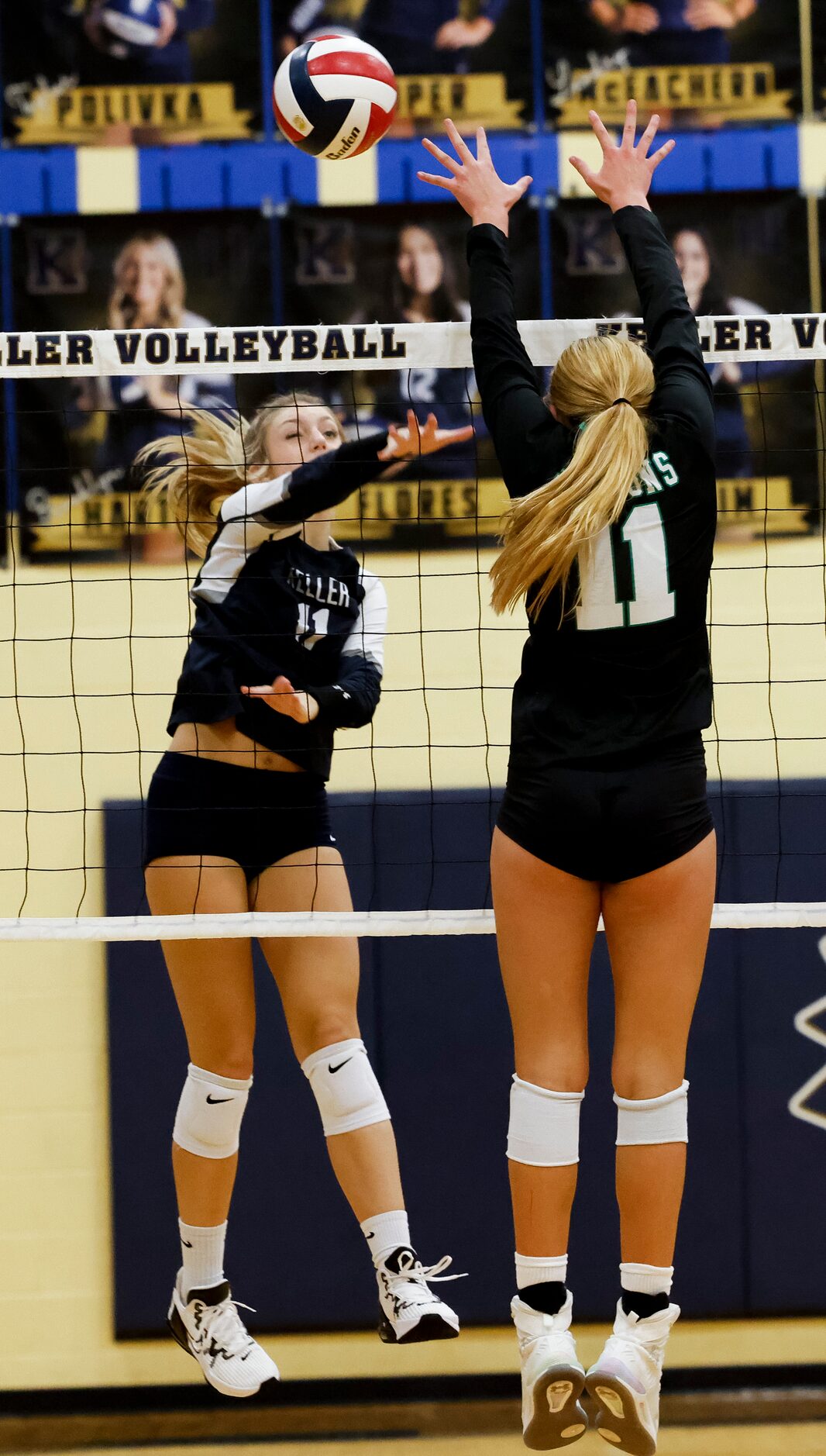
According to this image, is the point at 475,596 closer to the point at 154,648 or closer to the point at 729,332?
the point at 154,648

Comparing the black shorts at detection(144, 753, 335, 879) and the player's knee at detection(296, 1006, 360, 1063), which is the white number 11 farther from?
the player's knee at detection(296, 1006, 360, 1063)

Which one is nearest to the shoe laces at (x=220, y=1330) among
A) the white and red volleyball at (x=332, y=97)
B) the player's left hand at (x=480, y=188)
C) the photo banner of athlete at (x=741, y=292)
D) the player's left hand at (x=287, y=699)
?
the player's left hand at (x=287, y=699)

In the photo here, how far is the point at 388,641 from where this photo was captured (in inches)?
183

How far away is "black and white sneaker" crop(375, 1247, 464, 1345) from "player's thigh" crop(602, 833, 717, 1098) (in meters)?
0.86

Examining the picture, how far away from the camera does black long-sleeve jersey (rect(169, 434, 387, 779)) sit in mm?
3025

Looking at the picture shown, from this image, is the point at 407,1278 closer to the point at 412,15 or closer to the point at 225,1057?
the point at 225,1057

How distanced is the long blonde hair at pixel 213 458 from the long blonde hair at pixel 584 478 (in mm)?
879

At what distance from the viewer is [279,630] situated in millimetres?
3129

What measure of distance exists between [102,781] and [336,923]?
1678 mm

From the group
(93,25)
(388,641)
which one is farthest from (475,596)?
(93,25)

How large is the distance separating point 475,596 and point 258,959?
1328 mm

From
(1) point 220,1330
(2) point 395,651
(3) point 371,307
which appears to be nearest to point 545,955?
(1) point 220,1330

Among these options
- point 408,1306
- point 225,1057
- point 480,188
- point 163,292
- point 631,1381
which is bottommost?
point 408,1306

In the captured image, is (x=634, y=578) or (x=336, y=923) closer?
(x=634, y=578)
